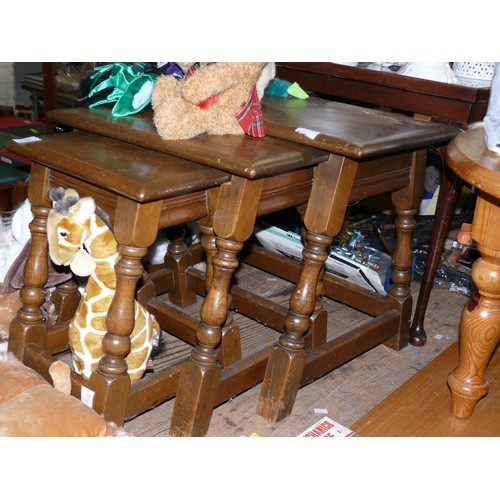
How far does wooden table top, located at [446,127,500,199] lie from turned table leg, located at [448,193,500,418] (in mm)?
71

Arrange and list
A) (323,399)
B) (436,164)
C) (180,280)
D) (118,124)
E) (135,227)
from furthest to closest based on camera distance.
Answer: (436,164), (180,280), (323,399), (118,124), (135,227)

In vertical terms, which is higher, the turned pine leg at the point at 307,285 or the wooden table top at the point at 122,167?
the wooden table top at the point at 122,167

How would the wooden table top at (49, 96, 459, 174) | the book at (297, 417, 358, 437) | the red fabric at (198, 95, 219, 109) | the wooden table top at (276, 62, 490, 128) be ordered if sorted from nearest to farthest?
1. the wooden table top at (49, 96, 459, 174)
2. the red fabric at (198, 95, 219, 109)
3. the book at (297, 417, 358, 437)
4. the wooden table top at (276, 62, 490, 128)

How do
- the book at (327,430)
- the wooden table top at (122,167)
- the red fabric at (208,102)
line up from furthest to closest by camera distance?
1. the book at (327,430)
2. the red fabric at (208,102)
3. the wooden table top at (122,167)

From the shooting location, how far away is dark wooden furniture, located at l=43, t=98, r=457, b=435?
1.34 meters

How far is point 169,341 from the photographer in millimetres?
1877

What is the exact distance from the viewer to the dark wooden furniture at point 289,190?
134cm

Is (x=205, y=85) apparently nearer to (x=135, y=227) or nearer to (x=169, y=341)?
(x=135, y=227)

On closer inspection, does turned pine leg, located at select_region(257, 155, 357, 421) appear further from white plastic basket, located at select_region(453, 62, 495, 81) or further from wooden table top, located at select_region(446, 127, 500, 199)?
white plastic basket, located at select_region(453, 62, 495, 81)

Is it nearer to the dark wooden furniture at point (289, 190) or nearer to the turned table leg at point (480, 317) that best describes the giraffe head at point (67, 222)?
the dark wooden furniture at point (289, 190)

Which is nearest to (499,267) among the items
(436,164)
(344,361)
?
(344,361)

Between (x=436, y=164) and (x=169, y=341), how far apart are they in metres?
1.17

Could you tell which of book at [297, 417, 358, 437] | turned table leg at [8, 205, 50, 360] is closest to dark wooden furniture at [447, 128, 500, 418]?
book at [297, 417, 358, 437]

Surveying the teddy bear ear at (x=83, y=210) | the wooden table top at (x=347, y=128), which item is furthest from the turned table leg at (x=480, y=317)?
the teddy bear ear at (x=83, y=210)
